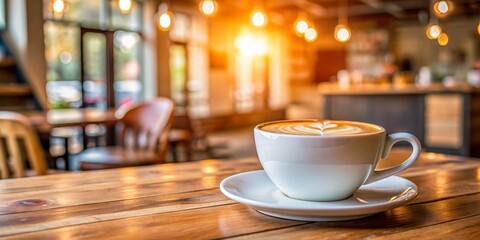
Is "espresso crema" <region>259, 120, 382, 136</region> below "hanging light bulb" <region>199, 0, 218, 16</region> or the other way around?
below

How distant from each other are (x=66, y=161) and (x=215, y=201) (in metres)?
4.10

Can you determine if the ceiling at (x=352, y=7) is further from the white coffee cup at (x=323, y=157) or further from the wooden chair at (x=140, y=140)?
the white coffee cup at (x=323, y=157)

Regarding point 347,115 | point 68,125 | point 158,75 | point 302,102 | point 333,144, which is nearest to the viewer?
point 333,144

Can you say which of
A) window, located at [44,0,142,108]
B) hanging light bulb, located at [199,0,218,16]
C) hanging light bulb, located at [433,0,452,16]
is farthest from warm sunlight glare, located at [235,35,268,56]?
hanging light bulb, located at [433,0,452,16]

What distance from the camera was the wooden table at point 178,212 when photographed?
70 cm

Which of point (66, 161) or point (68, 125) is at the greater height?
point (68, 125)

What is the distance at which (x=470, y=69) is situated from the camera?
1266 centimetres

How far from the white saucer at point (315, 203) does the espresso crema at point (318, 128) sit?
0.11 metres

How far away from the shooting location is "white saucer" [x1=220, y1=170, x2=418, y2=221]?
0.74 metres

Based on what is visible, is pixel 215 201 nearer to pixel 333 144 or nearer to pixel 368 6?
pixel 333 144

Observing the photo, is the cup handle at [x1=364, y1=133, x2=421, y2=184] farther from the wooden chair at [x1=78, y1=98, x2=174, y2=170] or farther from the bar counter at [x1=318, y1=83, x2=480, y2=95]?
the bar counter at [x1=318, y1=83, x2=480, y2=95]

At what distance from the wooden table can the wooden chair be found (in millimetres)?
1815

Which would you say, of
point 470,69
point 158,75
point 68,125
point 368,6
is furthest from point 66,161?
point 470,69

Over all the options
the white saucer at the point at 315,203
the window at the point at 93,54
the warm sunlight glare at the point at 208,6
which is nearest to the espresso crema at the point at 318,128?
the white saucer at the point at 315,203
